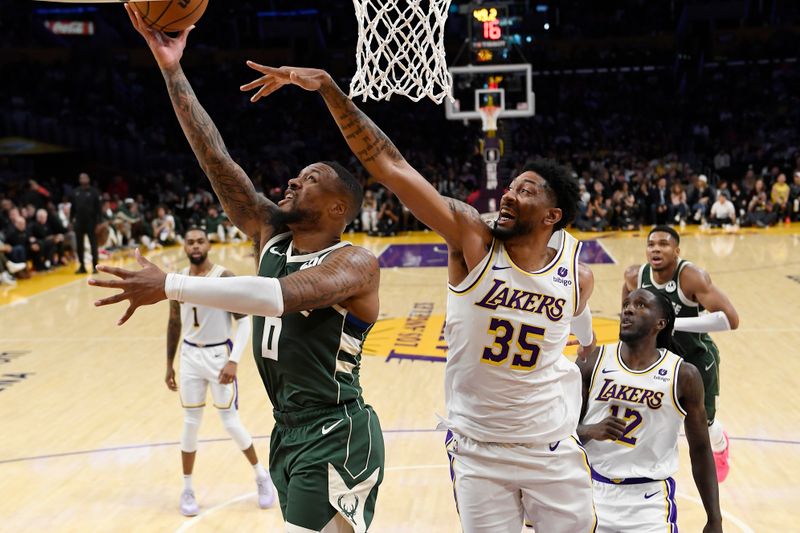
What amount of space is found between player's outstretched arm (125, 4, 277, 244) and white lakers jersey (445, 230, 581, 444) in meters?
0.86

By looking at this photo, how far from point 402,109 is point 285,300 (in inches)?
1134

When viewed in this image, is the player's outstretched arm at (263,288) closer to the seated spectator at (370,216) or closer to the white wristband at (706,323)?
the white wristband at (706,323)

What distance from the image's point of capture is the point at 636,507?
3660 mm

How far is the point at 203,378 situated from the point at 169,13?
2.60 meters

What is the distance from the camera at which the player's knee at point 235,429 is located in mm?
5340

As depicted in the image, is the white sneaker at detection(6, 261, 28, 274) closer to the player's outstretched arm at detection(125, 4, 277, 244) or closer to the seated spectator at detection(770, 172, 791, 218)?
the player's outstretched arm at detection(125, 4, 277, 244)

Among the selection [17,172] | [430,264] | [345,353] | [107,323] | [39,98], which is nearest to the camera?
[345,353]

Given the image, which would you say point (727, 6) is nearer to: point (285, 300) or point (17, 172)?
point (17, 172)

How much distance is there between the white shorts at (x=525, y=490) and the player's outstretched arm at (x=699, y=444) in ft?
2.33

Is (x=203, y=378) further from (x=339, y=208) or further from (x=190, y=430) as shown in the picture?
(x=339, y=208)

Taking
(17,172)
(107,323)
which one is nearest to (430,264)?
(107,323)

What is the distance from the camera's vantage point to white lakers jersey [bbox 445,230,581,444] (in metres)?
3.20

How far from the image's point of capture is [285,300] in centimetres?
260

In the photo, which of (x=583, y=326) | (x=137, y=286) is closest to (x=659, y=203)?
(x=583, y=326)
